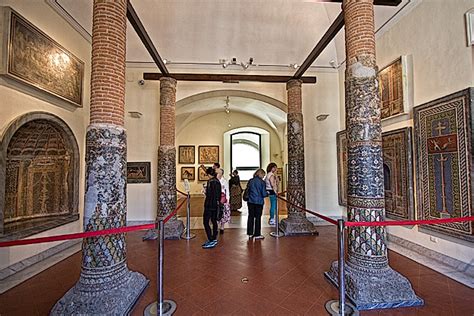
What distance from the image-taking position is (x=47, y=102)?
16.2ft

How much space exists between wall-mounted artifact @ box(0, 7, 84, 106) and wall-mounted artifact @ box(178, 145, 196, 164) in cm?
989

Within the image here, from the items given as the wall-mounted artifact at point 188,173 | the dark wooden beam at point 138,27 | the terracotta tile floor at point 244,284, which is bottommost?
the terracotta tile floor at point 244,284

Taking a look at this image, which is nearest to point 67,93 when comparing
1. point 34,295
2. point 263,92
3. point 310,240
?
point 34,295

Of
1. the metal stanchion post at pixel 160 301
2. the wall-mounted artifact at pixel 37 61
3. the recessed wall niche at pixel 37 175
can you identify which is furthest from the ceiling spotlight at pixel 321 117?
the recessed wall niche at pixel 37 175

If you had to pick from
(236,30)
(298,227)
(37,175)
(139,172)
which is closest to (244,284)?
(298,227)

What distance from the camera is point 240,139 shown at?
1806cm

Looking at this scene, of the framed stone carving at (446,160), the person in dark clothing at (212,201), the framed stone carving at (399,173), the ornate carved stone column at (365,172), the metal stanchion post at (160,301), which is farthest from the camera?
the person in dark clothing at (212,201)

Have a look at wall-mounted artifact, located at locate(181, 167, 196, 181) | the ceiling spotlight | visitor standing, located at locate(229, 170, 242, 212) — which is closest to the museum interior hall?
the ceiling spotlight

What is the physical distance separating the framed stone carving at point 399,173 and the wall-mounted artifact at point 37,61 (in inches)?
278

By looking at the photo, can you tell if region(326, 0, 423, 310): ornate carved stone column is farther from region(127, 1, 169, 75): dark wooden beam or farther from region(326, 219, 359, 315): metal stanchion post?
region(127, 1, 169, 75): dark wooden beam

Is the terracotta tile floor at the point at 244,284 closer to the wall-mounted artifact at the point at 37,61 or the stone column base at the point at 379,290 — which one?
the stone column base at the point at 379,290

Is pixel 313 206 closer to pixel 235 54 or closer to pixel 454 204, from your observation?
pixel 454 204

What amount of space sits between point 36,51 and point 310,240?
6.74 meters

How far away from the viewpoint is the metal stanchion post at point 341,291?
2.67m
